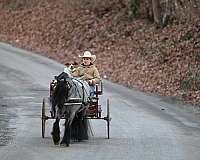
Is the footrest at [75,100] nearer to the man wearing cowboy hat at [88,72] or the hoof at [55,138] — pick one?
the hoof at [55,138]

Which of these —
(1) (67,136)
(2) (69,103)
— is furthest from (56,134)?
(2) (69,103)

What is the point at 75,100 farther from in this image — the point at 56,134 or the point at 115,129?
the point at 115,129

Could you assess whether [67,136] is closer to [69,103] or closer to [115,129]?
[69,103]

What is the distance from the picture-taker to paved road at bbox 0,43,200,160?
A: 434 inches

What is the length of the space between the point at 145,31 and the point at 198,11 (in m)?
3.62

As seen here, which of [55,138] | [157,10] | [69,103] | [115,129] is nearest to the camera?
[69,103]

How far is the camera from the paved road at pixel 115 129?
1102cm

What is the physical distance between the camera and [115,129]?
14.4 m

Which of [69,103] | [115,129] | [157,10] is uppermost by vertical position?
[157,10]

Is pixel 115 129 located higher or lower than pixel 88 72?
lower

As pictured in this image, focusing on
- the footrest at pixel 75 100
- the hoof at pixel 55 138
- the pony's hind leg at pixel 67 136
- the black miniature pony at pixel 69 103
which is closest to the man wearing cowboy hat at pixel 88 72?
the black miniature pony at pixel 69 103

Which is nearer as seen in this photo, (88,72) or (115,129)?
(88,72)

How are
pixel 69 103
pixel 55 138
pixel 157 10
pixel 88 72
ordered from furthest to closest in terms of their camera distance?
pixel 157 10
pixel 88 72
pixel 55 138
pixel 69 103

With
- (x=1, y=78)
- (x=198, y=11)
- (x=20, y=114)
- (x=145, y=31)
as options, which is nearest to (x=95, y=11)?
(x=145, y=31)
